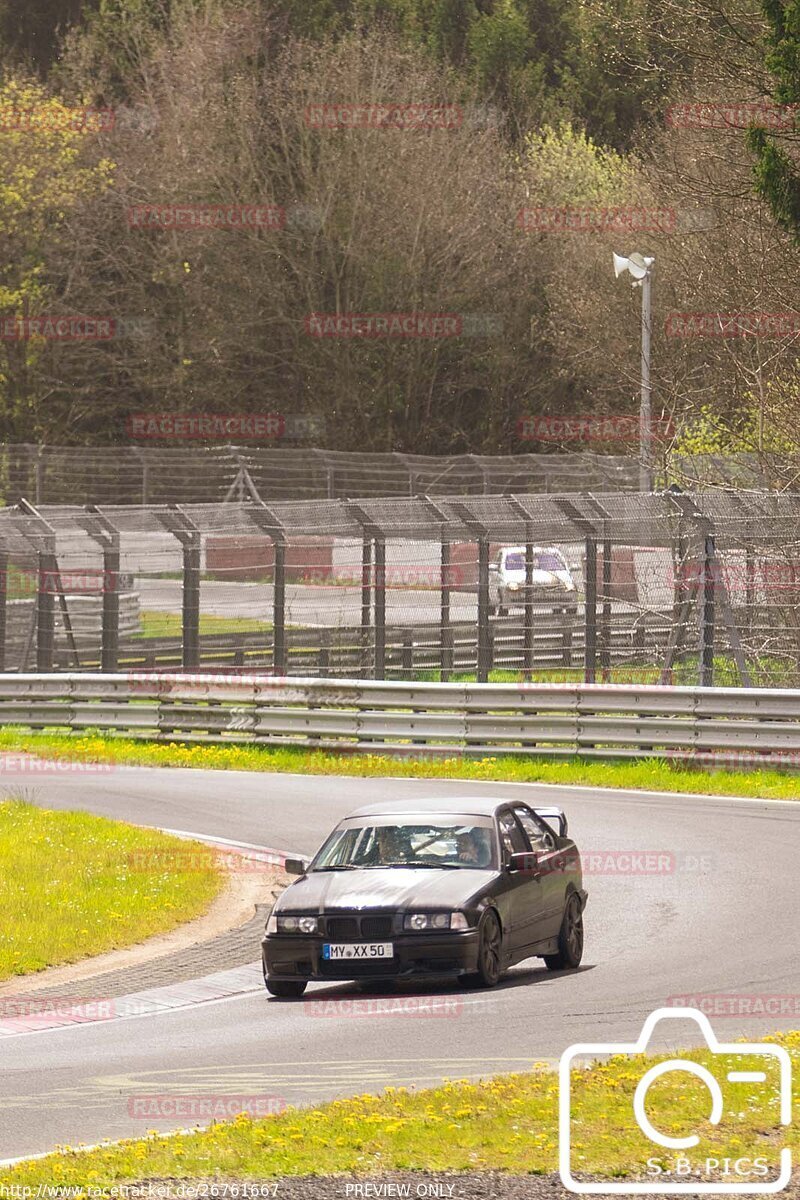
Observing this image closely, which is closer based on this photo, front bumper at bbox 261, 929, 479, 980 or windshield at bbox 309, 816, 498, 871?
front bumper at bbox 261, 929, 479, 980

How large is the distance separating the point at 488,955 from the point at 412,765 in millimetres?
12724

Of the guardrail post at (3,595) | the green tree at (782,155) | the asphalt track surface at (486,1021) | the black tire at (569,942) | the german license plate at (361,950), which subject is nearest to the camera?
the asphalt track surface at (486,1021)

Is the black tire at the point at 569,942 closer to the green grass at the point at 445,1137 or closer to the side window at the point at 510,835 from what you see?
the side window at the point at 510,835

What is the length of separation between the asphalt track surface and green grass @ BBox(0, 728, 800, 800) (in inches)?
146

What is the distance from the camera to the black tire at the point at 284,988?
11.9m

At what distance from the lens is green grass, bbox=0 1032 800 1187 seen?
7.09 meters

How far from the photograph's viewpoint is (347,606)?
2828 cm

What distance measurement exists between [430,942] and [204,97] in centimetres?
5354
